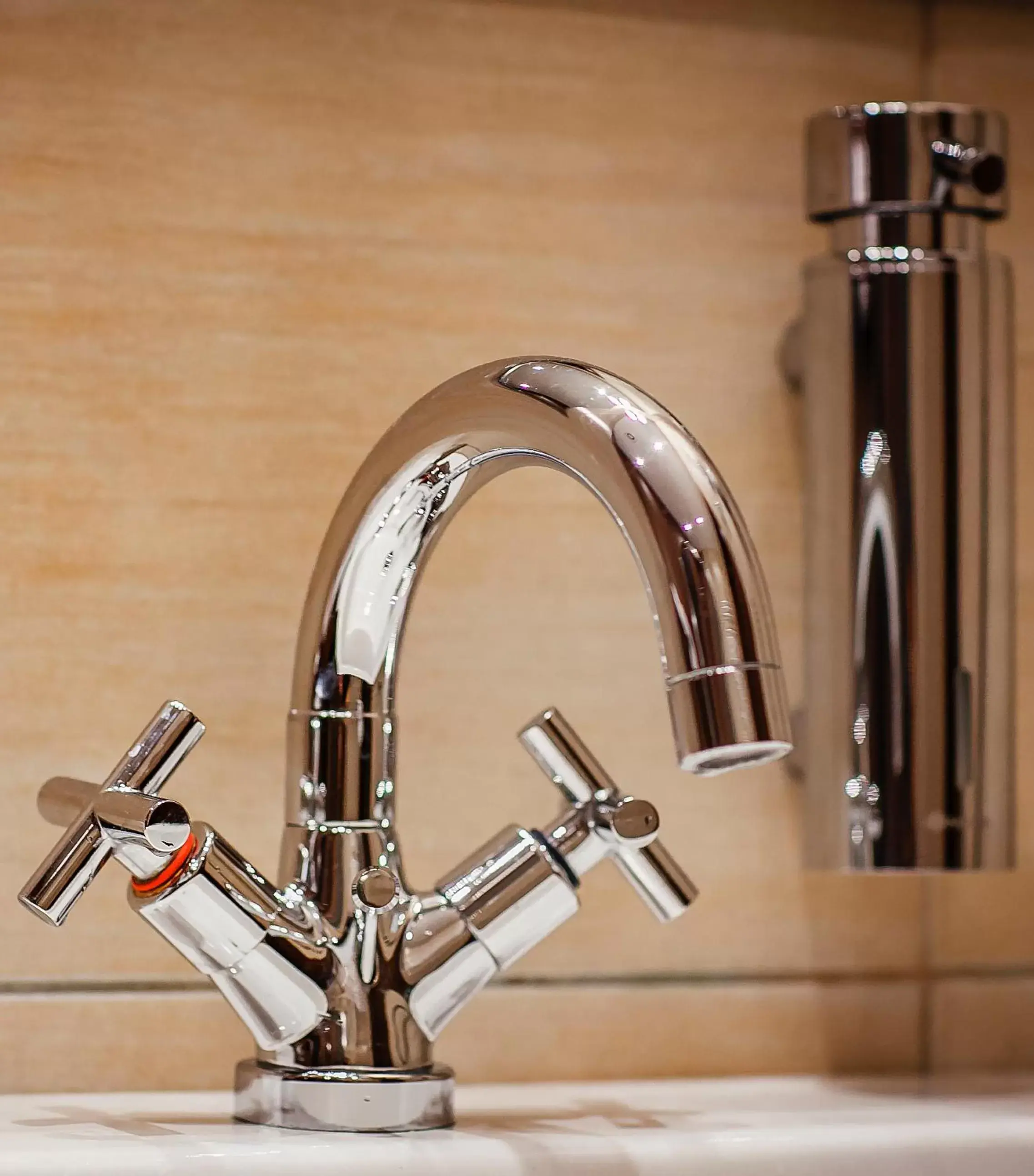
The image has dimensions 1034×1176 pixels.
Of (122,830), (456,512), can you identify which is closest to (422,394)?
(456,512)

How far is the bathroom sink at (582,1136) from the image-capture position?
50 centimetres

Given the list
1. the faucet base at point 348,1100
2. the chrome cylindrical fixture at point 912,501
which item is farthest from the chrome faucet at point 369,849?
the chrome cylindrical fixture at point 912,501

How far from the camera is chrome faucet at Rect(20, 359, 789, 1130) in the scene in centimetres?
51

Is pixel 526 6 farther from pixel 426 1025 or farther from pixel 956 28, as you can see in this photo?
pixel 426 1025

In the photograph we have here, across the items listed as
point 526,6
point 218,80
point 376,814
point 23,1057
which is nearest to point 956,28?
point 526,6

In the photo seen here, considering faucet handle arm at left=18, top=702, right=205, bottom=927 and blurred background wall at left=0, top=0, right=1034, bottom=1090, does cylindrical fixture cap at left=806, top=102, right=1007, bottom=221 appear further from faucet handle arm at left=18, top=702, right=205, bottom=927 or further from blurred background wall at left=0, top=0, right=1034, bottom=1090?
faucet handle arm at left=18, top=702, right=205, bottom=927

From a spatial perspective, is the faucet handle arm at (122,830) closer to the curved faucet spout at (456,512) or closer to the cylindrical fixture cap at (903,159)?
the curved faucet spout at (456,512)

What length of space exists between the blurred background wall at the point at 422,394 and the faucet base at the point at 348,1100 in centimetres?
10

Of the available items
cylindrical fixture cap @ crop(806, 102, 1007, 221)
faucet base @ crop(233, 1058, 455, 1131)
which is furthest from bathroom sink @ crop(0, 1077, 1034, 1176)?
cylindrical fixture cap @ crop(806, 102, 1007, 221)

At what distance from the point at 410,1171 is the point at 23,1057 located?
0.19 metres

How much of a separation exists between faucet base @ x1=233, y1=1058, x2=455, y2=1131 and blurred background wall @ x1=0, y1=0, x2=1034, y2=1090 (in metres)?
0.10

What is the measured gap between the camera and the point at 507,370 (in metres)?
0.52

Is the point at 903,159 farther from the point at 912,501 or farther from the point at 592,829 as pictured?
the point at 592,829

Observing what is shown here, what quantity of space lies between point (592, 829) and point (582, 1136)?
0.10m
